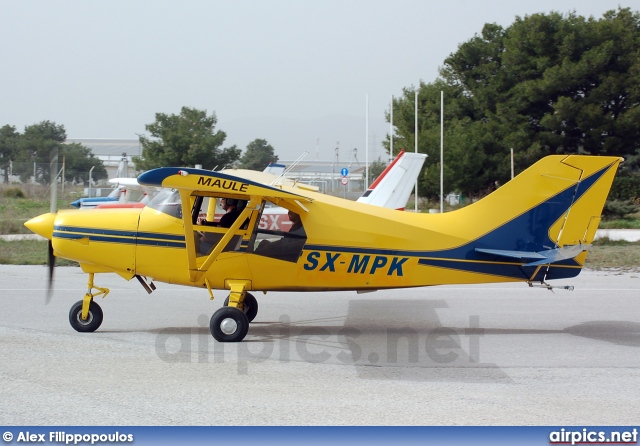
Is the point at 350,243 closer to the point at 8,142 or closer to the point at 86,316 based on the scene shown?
the point at 86,316

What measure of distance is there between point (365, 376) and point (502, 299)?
19.2 feet

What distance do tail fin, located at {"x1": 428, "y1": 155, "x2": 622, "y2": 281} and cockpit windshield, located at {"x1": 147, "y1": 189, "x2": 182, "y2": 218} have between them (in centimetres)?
356

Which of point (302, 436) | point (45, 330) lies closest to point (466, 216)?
point (302, 436)

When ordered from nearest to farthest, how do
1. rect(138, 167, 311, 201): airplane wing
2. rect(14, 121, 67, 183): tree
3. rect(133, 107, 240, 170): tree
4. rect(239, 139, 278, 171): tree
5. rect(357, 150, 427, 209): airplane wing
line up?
1. rect(138, 167, 311, 201): airplane wing
2. rect(357, 150, 427, 209): airplane wing
3. rect(133, 107, 240, 170): tree
4. rect(239, 139, 278, 171): tree
5. rect(14, 121, 67, 183): tree

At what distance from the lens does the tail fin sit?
913 centimetres

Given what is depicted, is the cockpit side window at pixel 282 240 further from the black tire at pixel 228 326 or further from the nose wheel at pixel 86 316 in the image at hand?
the nose wheel at pixel 86 316

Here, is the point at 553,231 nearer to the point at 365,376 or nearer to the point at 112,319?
the point at 365,376

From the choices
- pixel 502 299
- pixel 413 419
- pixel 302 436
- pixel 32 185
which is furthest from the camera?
pixel 32 185

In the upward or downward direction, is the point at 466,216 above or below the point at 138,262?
above

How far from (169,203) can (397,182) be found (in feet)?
39.4

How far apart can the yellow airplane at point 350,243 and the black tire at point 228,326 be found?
282 mm

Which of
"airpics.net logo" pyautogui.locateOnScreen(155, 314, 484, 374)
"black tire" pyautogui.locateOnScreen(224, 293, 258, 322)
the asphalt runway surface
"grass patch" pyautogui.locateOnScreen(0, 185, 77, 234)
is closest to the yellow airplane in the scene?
"airpics.net logo" pyautogui.locateOnScreen(155, 314, 484, 374)

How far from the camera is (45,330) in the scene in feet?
30.9

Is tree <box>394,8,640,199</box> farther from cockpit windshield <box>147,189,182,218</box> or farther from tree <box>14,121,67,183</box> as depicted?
cockpit windshield <box>147,189,182,218</box>
